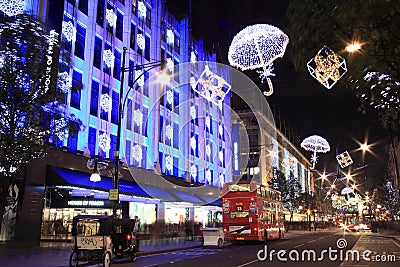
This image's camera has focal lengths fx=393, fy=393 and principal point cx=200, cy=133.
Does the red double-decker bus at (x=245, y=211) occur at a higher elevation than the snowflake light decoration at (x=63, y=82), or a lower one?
lower

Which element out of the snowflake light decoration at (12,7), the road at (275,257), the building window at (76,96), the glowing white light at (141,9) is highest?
the glowing white light at (141,9)

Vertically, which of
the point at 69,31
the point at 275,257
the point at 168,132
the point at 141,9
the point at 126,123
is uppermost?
the point at 141,9

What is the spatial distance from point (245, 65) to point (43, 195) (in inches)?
644

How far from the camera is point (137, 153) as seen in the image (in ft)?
120

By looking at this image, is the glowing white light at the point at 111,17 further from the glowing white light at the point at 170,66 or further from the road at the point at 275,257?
the road at the point at 275,257

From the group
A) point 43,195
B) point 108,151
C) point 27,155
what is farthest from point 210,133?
point 27,155

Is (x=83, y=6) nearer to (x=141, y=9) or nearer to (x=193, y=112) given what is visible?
(x=141, y=9)

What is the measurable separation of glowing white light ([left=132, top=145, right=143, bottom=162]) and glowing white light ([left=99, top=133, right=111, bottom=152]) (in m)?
4.02

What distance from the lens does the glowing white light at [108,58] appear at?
110 feet

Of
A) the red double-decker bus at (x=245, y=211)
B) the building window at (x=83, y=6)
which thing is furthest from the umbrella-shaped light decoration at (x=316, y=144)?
the building window at (x=83, y=6)

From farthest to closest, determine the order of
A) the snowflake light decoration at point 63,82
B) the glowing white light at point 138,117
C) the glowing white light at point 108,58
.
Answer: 1. the glowing white light at point 138,117
2. the glowing white light at point 108,58
3. the snowflake light decoration at point 63,82

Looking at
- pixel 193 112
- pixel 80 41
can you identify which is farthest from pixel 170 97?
pixel 80 41

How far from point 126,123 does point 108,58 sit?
6.00 m

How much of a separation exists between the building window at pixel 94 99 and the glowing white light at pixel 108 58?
2449 mm
